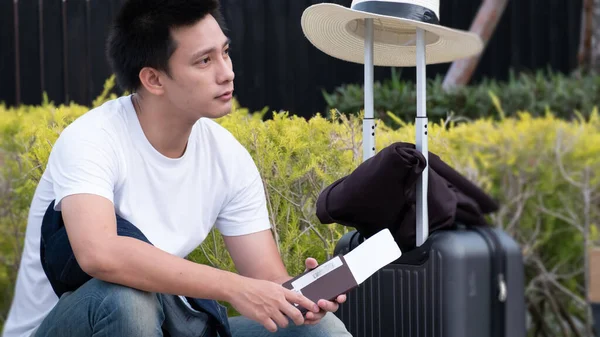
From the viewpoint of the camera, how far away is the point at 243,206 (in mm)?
2504

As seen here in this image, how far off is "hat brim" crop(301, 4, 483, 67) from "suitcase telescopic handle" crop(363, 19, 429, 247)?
7 centimetres

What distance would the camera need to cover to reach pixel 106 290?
206 centimetres

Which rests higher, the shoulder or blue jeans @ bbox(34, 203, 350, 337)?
the shoulder

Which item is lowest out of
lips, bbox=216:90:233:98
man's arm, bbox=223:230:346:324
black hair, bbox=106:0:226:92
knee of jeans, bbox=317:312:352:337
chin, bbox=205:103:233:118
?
knee of jeans, bbox=317:312:352:337

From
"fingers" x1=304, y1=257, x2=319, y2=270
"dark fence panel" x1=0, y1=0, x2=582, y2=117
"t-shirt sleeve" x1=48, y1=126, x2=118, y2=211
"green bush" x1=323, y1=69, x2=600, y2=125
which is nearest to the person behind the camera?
"t-shirt sleeve" x1=48, y1=126, x2=118, y2=211

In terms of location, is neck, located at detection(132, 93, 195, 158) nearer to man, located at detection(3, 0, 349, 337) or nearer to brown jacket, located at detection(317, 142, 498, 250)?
man, located at detection(3, 0, 349, 337)

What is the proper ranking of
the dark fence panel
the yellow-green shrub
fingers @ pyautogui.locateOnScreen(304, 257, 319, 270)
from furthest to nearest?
the dark fence panel → the yellow-green shrub → fingers @ pyautogui.locateOnScreen(304, 257, 319, 270)

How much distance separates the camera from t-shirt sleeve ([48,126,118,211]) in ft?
6.95

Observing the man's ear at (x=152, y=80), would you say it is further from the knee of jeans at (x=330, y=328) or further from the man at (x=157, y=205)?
the knee of jeans at (x=330, y=328)

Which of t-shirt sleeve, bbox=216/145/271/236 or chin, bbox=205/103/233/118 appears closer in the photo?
chin, bbox=205/103/233/118

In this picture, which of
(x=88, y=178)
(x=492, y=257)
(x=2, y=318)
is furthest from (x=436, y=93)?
(x=88, y=178)

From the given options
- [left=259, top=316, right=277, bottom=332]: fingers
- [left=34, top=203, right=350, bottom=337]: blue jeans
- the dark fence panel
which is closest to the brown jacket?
[left=34, top=203, right=350, bottom=337]: blue jeans

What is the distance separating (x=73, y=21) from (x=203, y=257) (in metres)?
3.66

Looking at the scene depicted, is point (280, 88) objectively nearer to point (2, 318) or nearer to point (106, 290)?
point (2, 318)
